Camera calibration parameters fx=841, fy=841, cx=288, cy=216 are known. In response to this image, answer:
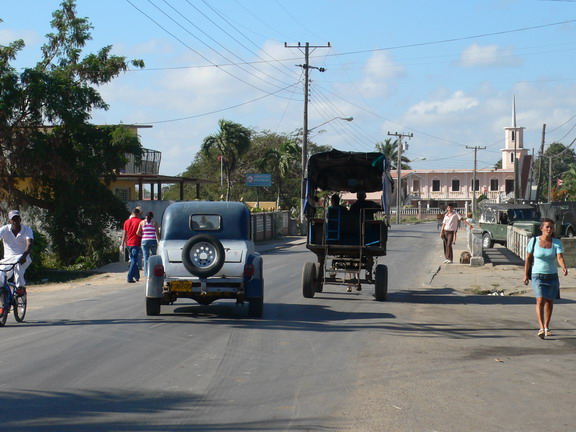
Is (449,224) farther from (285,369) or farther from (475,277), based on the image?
(285,369)

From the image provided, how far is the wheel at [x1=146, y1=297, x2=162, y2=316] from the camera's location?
1422 cm

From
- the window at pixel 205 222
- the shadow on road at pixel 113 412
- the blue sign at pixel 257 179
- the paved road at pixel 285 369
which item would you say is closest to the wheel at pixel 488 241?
the paved road at pixel 285 369

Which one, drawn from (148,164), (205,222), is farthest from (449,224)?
(148,164)

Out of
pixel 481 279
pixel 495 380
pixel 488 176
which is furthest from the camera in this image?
pixel 488 176

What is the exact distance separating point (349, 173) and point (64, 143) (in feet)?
45.5

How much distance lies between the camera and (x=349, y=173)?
64.3 ft

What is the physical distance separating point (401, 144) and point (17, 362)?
89105mm

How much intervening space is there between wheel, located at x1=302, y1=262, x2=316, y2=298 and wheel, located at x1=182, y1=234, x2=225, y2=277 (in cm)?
431

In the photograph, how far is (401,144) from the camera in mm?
96875

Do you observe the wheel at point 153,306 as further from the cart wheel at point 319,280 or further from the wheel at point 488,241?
the wheel at point 488,241

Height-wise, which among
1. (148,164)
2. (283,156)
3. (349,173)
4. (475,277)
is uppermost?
(283,156)

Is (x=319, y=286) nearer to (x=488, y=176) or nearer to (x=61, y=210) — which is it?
(x=61, y=210)

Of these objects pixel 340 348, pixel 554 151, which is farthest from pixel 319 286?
pixel 554 151

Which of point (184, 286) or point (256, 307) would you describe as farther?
point (256, 307)
